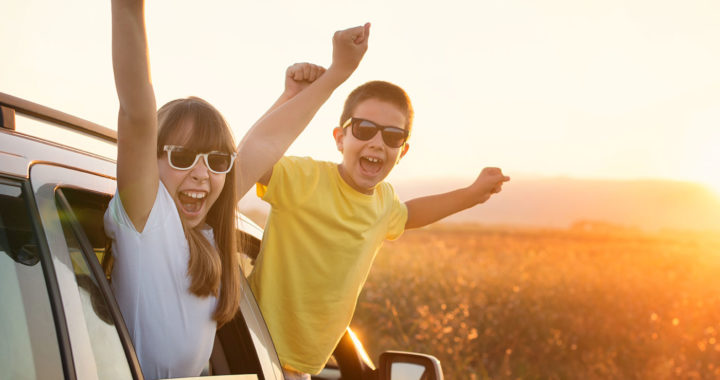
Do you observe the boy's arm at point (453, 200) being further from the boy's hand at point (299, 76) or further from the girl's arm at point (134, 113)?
the girl's arm at point (134, 113)

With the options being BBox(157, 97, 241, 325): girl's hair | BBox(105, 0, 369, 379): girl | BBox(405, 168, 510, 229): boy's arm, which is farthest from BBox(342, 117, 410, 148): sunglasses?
BBox(157, 97, 241, 325): girl's hair

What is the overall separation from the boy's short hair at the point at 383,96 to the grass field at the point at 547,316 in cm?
474

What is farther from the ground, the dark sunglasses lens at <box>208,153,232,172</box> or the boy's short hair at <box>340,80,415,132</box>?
the boy's short hair at <box>340,80,415,132</box>

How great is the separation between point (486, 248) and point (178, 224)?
10682 millimetres

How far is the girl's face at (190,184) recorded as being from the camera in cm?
198

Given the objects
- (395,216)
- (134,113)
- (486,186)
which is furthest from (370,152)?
(134,113)

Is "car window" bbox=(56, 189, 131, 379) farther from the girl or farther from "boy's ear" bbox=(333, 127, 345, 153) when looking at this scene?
"boy's ear" bbox=(333, 127, 345, 153)

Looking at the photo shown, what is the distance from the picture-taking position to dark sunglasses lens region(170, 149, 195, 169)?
1.98 m

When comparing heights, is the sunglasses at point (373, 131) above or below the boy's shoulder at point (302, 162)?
above

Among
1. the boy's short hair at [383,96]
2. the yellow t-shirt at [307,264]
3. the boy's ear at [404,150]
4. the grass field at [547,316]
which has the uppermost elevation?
the boy's short hair at [383,96]

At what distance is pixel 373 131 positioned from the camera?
10.5 ft

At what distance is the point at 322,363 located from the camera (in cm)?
264

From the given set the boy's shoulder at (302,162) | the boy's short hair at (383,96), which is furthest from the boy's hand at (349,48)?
the boy's short hair at (383,96)

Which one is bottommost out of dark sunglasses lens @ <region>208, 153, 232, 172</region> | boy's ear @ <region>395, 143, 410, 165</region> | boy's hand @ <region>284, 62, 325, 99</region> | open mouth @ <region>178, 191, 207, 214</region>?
open mouth @ <region>178, 191, 207, 214</region>
